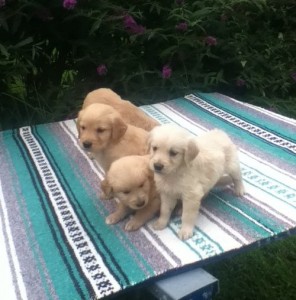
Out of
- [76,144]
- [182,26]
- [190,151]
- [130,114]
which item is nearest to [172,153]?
[190,151]

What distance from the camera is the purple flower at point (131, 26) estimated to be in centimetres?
346

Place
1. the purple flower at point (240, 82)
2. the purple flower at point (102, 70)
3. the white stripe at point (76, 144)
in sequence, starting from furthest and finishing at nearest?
the purple flower at point (240, 82) → the purple flower at point (102, 70) → the white stripe at point (76, 144)

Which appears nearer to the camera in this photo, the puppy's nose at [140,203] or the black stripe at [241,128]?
the puppy's nose at [140,203]

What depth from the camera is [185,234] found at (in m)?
1.67

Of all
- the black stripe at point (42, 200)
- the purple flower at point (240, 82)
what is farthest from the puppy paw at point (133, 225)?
the purple flower at point (240, 82)

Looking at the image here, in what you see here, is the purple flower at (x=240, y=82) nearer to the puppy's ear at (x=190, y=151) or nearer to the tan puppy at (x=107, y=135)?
the tan puppy at (x=107, y=135)

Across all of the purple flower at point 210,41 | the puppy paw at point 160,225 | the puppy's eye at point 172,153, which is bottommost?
the puppy paw at point 160,225

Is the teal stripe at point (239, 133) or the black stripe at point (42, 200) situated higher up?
the teal stripe at point (239, 133)

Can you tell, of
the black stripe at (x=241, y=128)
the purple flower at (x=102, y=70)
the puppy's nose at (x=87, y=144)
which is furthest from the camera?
the purple flower at (x=102, y=70)

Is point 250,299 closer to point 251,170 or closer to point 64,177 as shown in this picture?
point 251,170

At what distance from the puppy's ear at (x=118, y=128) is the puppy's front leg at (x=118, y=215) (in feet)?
0.92

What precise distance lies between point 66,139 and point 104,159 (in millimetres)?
941

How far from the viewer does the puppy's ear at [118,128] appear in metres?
1.86

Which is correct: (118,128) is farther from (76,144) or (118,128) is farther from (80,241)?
(76,144)
